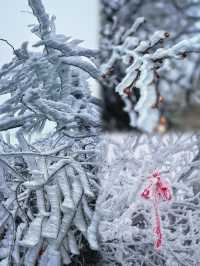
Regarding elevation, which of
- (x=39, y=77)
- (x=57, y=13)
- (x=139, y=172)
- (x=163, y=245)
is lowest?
(x=163, y=245)

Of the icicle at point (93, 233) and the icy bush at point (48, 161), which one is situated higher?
the icy bush at point (48, 161)

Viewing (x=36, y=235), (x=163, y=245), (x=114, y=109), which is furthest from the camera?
(x=114, y=109)

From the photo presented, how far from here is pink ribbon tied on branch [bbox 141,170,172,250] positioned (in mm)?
556

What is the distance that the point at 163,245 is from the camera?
59 centimetres

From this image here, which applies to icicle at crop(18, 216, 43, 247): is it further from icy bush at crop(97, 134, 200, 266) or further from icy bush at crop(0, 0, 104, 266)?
icy bush at crop(97, 134, 200, 266)

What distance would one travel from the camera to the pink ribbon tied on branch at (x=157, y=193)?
556 millimetres

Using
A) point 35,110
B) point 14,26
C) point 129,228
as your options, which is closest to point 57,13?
point 14,26

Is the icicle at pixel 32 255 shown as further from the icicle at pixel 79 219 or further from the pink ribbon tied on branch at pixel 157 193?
the pink ribbon tied on branch at pixel 157 193

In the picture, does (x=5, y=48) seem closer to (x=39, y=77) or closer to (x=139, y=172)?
(x=39, y=77)

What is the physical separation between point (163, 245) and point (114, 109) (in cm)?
64

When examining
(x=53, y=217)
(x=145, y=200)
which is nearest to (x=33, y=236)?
(x=53, y=217)

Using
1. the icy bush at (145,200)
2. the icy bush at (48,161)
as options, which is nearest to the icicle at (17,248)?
the icy bush at (48,161)

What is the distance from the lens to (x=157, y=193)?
22.3 inches

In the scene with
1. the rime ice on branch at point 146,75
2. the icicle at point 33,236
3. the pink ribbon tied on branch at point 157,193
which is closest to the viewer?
the rime ice on branch at point 146,75
